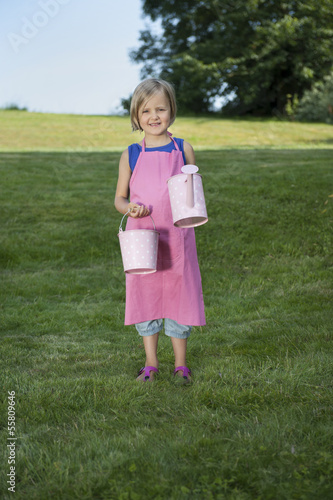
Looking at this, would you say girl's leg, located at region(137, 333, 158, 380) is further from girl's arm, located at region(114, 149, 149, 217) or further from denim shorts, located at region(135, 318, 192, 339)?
girl's arm, located at region(114, 149, 149, 217)

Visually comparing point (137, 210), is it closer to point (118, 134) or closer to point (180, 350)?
point (180, 350)

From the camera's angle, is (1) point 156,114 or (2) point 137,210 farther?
(1) point 156,114

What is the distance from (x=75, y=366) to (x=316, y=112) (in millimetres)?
18701

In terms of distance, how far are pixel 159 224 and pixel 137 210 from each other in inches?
7.7

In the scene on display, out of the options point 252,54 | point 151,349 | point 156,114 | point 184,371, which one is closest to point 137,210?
point 156,114

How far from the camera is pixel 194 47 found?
78.3 feet

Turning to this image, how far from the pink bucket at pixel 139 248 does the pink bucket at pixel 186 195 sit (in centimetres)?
16

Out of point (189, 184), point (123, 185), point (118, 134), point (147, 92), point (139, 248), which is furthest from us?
point (118, 134)

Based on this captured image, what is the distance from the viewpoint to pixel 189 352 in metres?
3.52

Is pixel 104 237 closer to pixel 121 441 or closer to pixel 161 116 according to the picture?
pixel 161 116

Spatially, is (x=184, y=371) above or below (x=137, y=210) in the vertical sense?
below

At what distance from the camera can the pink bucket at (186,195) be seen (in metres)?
2.60

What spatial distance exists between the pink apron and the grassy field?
398 mm

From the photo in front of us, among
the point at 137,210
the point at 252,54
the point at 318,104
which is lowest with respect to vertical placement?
the point at 137,210
